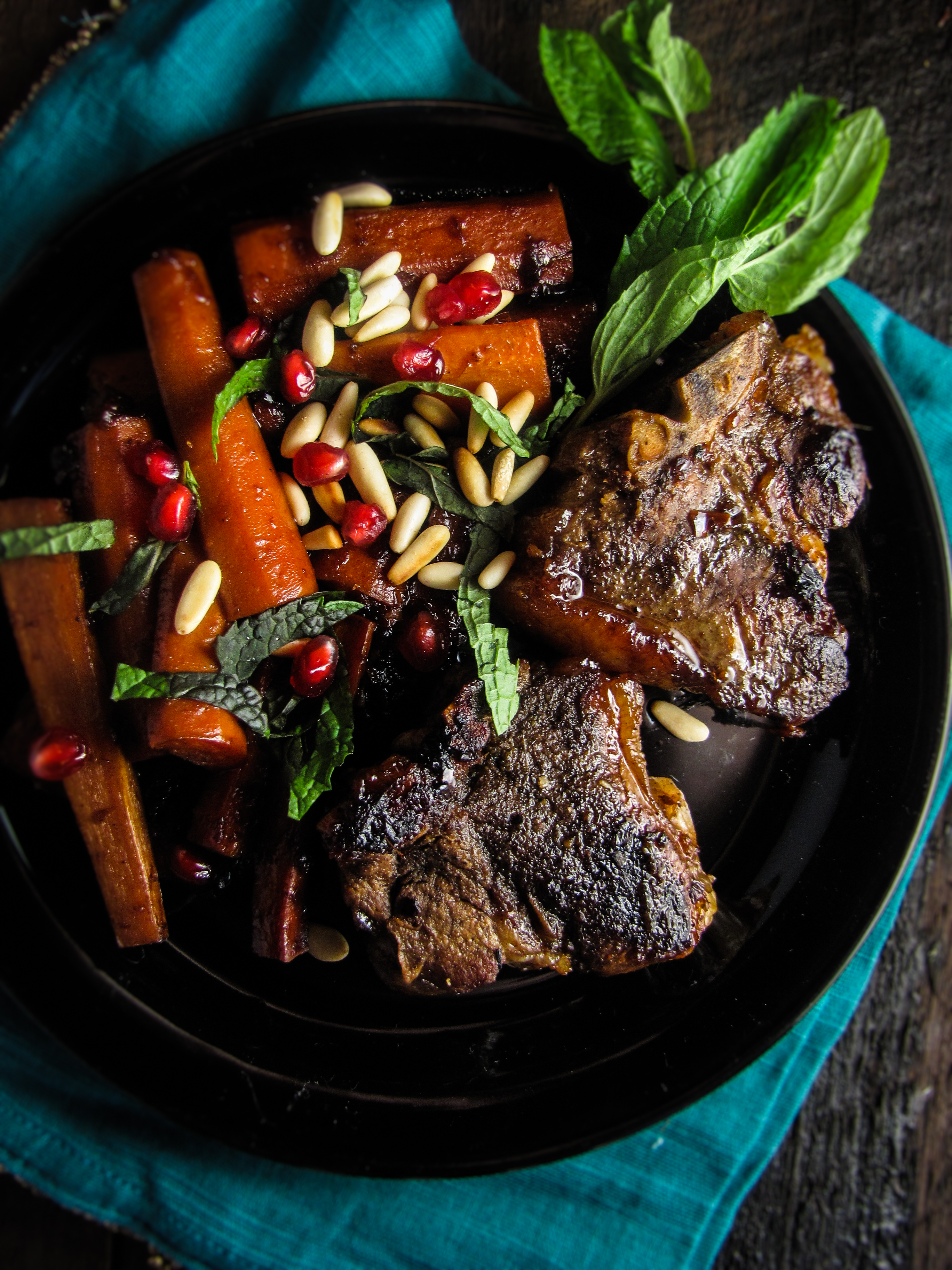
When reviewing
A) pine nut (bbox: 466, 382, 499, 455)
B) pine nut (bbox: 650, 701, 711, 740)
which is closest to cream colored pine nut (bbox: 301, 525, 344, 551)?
pine nut (bbox: 466, 382, 499, 455)

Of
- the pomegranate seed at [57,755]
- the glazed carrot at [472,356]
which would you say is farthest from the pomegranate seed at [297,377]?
the pomegranate seed at [57,755]

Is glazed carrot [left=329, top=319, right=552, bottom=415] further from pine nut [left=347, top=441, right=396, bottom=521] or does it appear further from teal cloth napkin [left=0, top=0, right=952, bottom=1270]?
teal cloth napkin [left=0, top=0, right=952, bottom=1270]

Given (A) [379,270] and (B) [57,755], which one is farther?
(A) [379,270]

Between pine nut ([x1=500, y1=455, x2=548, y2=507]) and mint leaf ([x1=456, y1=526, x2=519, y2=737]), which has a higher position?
pine nut ([x1=500, y1=455, x2=548, y2=507])

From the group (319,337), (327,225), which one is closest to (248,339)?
(319,337)

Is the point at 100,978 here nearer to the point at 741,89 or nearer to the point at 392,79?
the point at 392,79

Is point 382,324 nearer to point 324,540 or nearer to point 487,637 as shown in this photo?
point 324,540
